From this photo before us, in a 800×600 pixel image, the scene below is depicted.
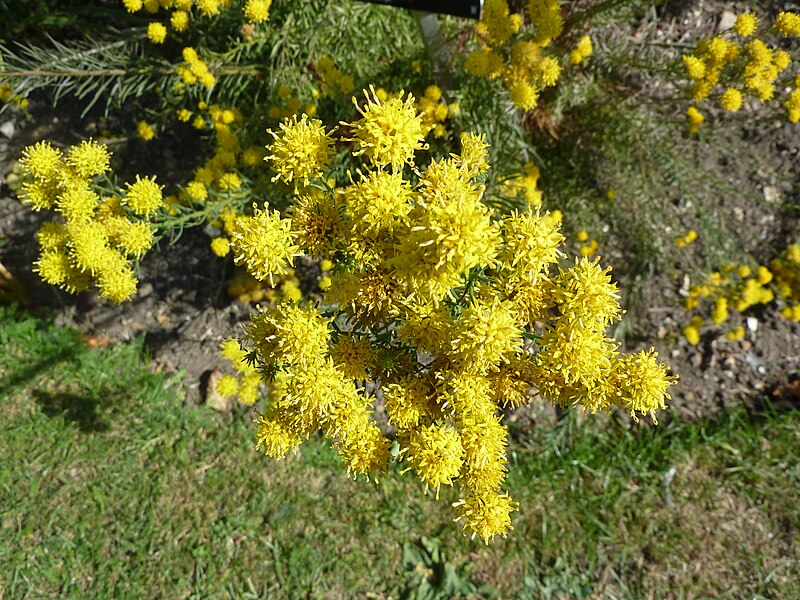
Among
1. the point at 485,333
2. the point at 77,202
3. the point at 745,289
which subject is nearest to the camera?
the point at 485,333

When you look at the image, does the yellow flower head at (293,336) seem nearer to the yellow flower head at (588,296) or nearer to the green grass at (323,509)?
the yellow flower head at (588,296)

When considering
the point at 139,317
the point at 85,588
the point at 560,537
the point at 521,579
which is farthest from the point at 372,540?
the point at 139,317

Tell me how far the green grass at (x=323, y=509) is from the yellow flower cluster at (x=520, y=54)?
1.75m

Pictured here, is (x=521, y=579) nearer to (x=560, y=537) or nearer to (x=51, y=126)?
(x=560, y=537)

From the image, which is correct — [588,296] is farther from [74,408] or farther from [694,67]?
[74,408]

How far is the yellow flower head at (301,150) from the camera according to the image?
1.57 metres

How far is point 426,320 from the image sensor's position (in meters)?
1.61

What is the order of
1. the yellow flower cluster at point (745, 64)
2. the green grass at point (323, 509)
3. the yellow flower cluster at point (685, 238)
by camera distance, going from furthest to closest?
the green grass at point (323, 509), the yellow flower cluster at point (685, 238), the yellow flower cluster at point (745, 64)

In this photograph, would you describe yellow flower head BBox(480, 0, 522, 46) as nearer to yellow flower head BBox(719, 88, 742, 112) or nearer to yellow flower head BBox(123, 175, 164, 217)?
yellow flower head BBox(719, 88, 742, 112)

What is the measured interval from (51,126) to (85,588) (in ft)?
8.12

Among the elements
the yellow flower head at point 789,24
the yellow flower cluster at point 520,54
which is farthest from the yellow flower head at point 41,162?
the yellow flower head at point 789,24

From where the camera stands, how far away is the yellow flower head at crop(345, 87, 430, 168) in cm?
150

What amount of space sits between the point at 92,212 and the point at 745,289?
296cm

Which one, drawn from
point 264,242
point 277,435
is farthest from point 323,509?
point 264,242
